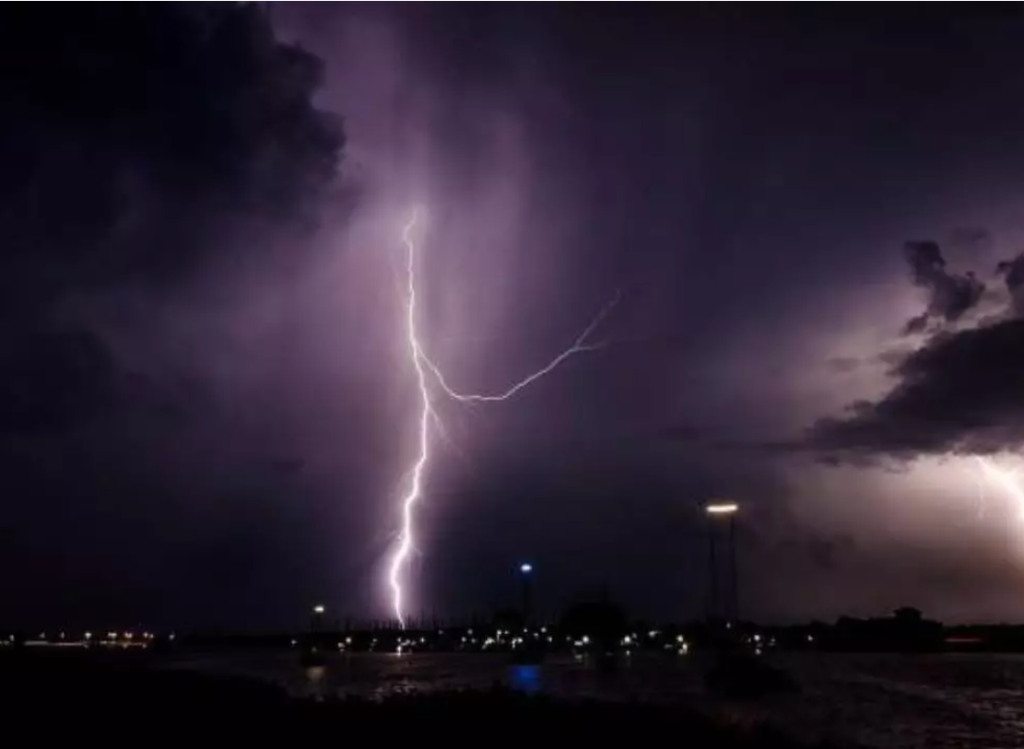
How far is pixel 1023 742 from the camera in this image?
53.5 meters

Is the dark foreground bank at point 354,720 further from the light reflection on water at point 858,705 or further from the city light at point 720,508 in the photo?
the city light at point 720,508

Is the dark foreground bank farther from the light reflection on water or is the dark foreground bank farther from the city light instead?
the city light

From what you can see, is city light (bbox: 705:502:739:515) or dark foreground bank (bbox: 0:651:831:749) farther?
city light (bbox: 705:502:739:515)

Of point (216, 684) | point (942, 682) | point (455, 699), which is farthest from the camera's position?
point (942, 682)

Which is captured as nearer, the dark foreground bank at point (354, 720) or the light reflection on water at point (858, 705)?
the dark foreground bank at point (354, 720)

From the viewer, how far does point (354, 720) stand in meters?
36.5

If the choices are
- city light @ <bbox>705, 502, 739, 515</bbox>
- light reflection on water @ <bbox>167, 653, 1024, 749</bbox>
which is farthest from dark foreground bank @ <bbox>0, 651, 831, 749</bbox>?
city light @ <bbox>705, 502, 739, 515</bbox>

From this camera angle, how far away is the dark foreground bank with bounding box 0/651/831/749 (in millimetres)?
32812

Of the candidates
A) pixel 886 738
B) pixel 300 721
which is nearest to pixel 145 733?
pixel 300 721

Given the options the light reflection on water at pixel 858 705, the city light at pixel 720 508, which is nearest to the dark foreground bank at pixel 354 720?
the light reflection on water at pixel 858 705

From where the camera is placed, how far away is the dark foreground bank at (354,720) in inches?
1292

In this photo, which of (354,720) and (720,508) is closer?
(354,720)

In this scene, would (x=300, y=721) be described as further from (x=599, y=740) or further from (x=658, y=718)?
(x=658, y=718)

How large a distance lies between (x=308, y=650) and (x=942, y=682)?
255ft
